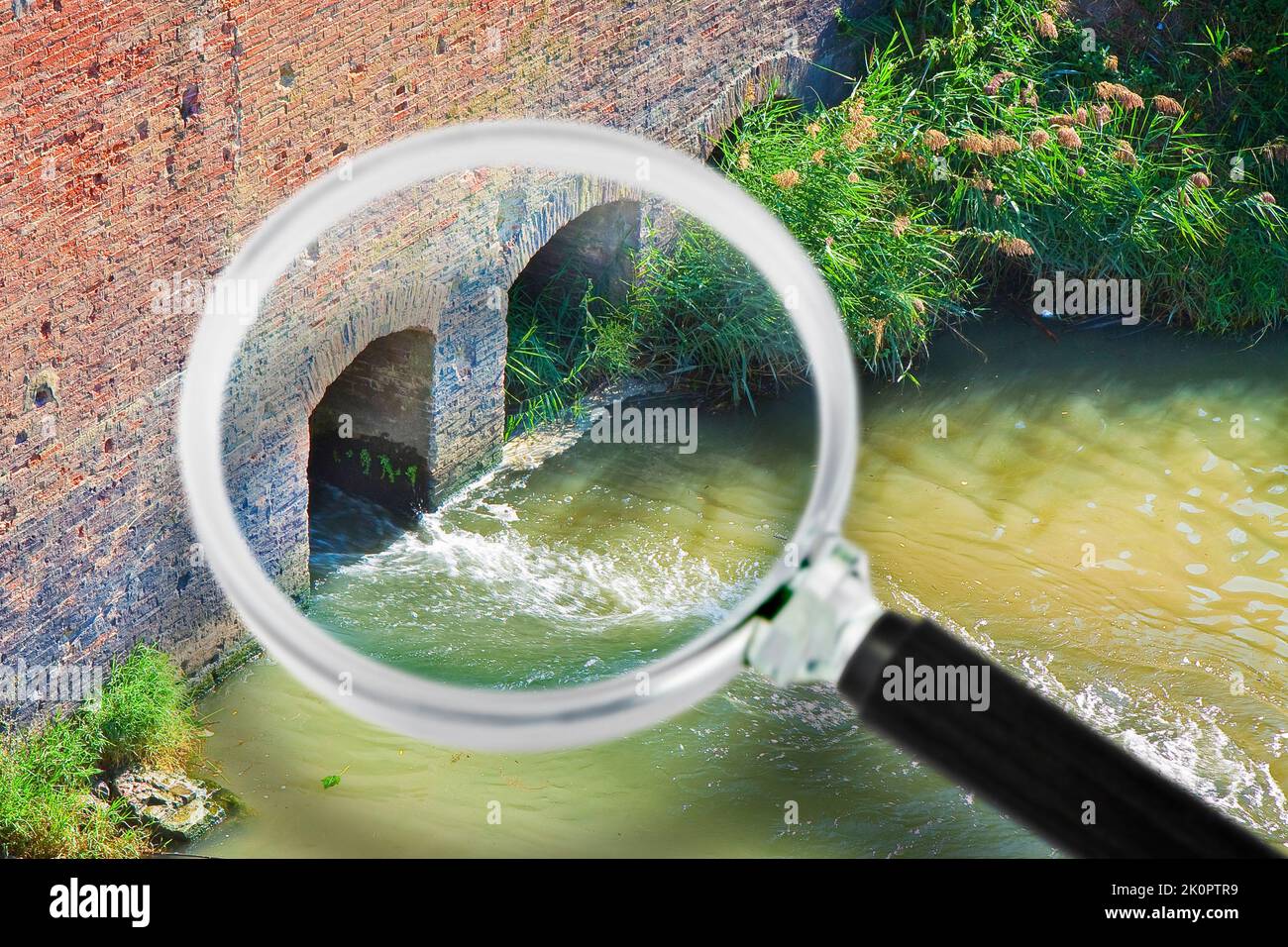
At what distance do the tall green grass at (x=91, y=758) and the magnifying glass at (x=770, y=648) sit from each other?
13.8ft

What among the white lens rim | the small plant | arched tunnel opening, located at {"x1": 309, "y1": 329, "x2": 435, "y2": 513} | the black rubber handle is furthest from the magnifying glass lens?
the black rubber handle

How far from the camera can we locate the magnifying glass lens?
625cm

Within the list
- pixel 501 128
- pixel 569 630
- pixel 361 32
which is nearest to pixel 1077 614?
pixel 569 630

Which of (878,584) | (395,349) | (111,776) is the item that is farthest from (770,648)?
(395,349)

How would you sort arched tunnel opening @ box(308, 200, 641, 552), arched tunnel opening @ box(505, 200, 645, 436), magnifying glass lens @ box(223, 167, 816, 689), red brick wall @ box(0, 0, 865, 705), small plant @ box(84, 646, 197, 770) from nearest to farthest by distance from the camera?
red brick wall @ box(0, 0, 865, 705) < small plant @ box(84, 646, 197, 770) < magnifying glass lens @ box(223, 167, 816, 689) < arched tunnel opening @ box(308, 200, 641, 552) < arched tunnel opening @ box(505, 200, 645, 436)

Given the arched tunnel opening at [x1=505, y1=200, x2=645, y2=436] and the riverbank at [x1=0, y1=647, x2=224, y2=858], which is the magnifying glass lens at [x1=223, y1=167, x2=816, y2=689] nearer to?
the arched tunnel opening at [x1=505, y1=200, x2=645, y2=436]

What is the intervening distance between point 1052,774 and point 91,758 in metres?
5.04

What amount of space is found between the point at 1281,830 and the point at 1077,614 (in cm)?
148

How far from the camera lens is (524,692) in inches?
51.7

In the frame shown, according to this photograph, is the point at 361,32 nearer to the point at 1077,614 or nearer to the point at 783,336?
the point at 783,336

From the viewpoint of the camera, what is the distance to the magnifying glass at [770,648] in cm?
104

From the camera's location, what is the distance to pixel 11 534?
16.6ft

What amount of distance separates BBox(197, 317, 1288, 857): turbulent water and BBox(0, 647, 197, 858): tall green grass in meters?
0.29

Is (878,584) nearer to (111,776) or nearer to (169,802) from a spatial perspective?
(169,802)
